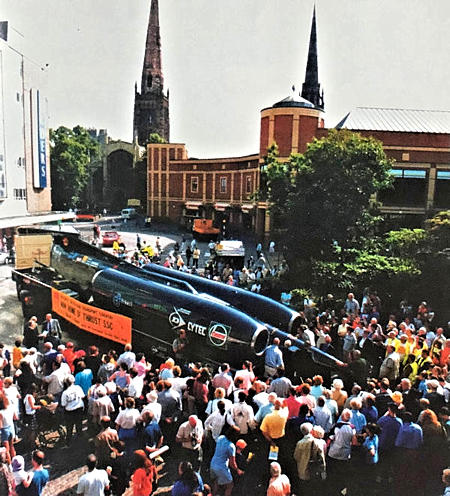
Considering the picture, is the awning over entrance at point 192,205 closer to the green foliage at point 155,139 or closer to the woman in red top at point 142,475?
the green foliage at point 155,139

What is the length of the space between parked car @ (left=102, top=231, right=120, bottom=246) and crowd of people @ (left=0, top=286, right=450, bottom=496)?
10.3 ft

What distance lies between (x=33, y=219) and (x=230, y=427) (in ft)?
19.0

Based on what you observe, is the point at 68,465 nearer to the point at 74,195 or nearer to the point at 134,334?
the point at 134,334

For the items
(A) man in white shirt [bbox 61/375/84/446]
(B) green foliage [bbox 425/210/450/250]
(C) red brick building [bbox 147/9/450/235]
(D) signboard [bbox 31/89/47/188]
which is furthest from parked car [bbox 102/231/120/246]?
(B) green foliage [bbox 425/210/450/250]

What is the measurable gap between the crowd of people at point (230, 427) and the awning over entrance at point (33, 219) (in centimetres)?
263

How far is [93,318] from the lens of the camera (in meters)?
7.75

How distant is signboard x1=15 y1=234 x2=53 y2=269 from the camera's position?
28.2ft

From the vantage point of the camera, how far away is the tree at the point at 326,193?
10812 mm

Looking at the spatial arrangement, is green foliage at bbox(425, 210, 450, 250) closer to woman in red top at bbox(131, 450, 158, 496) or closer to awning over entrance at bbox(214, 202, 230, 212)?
awning over entrance at bbox(214, 202, 230, 212)

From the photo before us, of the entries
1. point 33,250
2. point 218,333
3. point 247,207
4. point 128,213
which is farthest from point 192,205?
point 218,333

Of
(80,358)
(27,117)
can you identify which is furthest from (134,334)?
(27,117)

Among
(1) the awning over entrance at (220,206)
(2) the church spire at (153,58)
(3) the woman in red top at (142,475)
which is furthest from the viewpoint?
(1) the awning over entrance at (220,206)

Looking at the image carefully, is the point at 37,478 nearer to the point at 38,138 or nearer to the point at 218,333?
the point at 218,333

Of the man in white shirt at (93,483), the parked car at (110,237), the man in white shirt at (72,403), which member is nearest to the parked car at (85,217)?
the parked car at (110,237)
